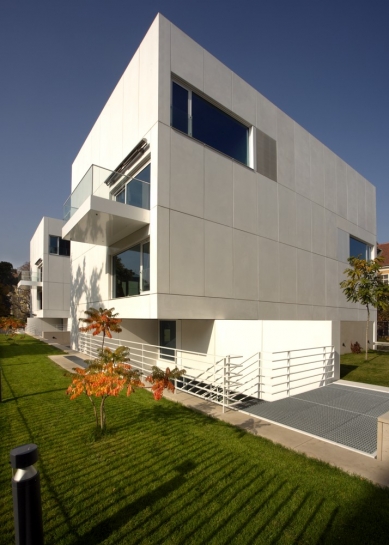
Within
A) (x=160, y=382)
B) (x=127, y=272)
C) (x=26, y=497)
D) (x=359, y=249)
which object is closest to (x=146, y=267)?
(x=127, y=272)

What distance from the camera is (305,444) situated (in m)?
5.38

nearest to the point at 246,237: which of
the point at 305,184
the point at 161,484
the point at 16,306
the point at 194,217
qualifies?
the point at 194,217

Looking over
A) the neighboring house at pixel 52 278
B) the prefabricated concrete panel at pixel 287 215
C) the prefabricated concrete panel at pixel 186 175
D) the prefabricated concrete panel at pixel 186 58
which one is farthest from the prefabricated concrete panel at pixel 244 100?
the neighboring house at pixel 52 278

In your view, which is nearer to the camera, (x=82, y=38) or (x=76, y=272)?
(x=82, y=38)

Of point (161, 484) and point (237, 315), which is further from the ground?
point (237, 315)

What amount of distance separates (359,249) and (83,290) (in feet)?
61.3

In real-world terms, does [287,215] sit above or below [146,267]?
above

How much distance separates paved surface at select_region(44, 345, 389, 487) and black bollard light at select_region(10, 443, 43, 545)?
13.3 feet

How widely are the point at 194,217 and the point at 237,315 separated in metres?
4.18

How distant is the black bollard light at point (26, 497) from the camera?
2.41 meters

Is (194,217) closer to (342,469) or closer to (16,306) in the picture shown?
(342,469)

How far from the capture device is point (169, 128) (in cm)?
1059

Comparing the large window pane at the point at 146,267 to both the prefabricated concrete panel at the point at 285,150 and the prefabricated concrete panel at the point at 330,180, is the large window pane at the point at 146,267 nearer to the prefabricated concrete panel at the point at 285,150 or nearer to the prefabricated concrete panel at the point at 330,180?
the prefabricated concrete panel at the point at 285,150

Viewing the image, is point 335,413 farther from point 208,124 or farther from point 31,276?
point 31,276
